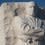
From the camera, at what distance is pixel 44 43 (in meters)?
1.88

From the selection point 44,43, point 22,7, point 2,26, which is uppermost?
point 22,7

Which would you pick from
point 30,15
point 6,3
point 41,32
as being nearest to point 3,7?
point 6,3

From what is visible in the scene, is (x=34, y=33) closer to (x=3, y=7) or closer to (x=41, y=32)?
(x=41, y=32)

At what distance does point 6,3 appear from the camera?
1913mm

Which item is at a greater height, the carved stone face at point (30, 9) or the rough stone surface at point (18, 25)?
the carved stone face at point (30, 9)

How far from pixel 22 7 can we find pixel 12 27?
15cm

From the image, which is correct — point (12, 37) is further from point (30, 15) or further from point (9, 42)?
point (30, 15)

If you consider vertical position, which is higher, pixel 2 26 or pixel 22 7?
pixel 22 7

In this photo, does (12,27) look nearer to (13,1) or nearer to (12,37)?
(12,37)

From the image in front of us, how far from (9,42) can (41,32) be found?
0.23 metres

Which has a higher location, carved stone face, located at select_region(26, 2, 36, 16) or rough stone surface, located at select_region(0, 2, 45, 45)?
carved stone face, located at select_region(26, 2, 36, 16)

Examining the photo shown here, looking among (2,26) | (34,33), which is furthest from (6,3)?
(34,33)

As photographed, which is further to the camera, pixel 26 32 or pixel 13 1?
pixel 13 1

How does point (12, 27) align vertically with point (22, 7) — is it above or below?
below
